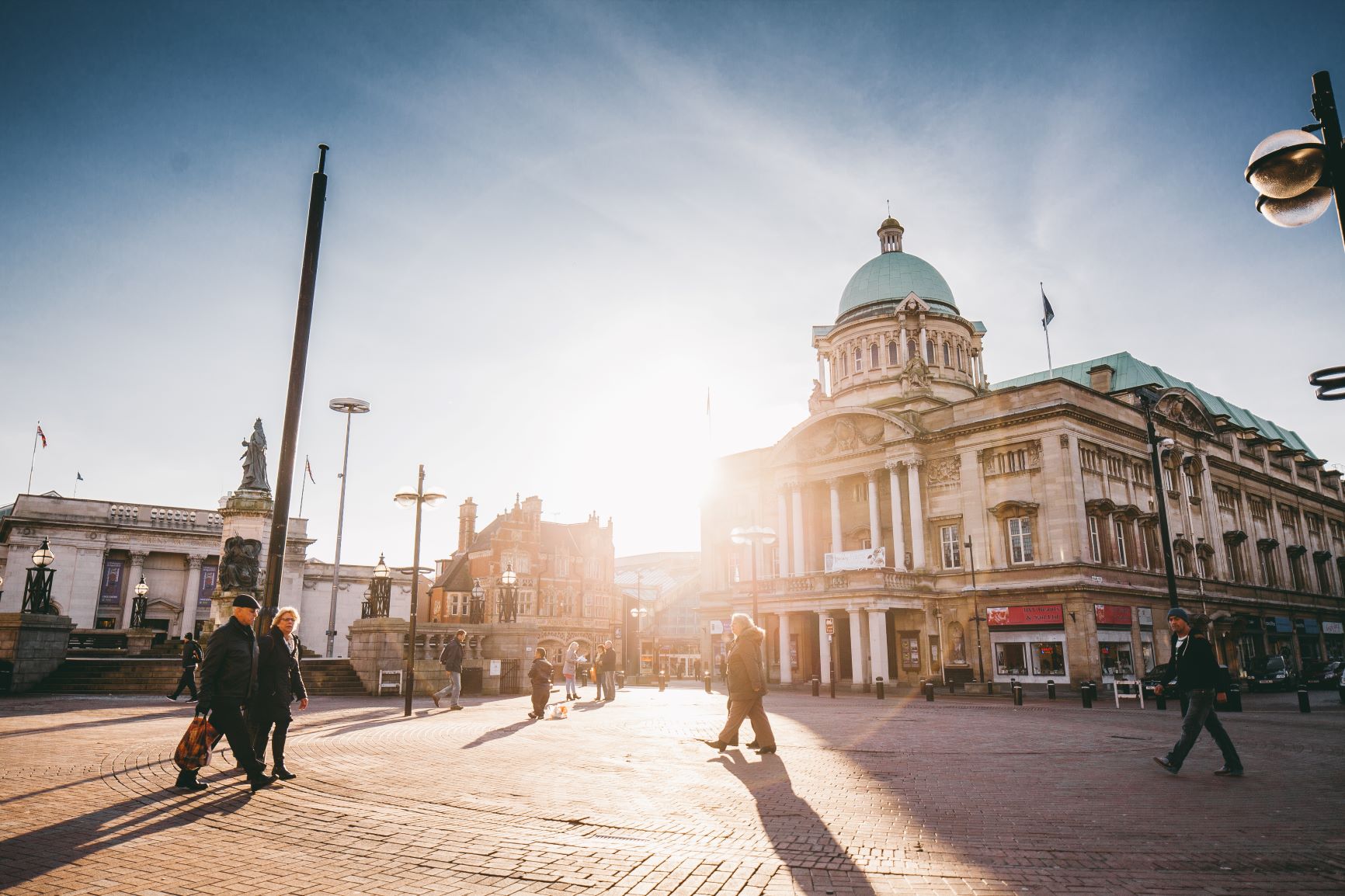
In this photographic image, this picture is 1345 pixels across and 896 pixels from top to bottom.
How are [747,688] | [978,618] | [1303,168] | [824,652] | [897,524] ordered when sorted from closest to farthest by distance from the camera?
[1303,168] < [747,688] < [978,618] < [824,652] < [897,524]

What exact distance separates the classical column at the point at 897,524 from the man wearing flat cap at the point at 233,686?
38.6 metres

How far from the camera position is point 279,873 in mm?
5188

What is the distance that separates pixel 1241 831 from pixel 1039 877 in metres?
2.67

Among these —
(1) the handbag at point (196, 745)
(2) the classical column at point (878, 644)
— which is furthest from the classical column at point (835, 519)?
(1) the handbag at point (196, 745)

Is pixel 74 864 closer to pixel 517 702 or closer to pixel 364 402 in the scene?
pixel 517 702

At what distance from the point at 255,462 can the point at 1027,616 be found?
34414mm

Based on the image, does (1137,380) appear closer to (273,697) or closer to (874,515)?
(874,515)

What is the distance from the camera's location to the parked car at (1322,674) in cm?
3890

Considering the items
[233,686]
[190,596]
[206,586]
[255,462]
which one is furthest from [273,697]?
[206,586]

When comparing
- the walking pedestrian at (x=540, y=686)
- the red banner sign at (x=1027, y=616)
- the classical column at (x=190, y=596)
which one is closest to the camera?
the walking pedestrian at (x=540, y=686)

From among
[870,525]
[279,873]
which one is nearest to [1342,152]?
[279,873]

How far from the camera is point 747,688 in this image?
37.4 ft

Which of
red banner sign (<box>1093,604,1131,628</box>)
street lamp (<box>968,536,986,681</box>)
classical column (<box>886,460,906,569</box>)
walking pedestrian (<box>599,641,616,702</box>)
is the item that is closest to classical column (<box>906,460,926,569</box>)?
classical column (<box>886,460,906,569</box>)

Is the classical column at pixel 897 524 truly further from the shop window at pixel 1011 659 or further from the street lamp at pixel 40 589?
the street lamp at pixel 40 589
